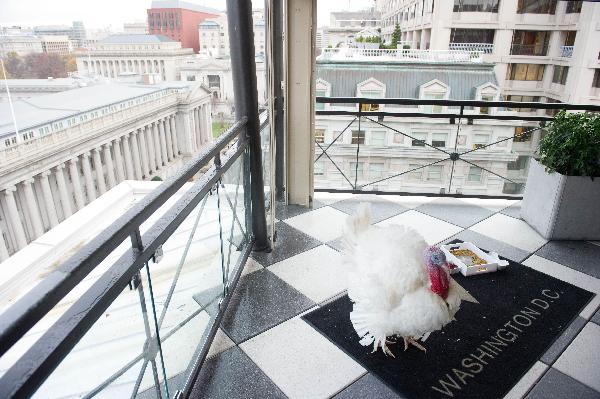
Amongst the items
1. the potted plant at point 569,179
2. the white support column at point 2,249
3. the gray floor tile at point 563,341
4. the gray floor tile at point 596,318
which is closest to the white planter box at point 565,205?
the potted plant at point 569,179

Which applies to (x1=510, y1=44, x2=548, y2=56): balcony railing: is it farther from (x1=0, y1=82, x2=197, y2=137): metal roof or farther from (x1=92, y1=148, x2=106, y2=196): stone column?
(x1=92, y1=148, x2=106, y2=196): stone column

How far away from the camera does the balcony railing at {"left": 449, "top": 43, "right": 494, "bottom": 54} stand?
40.4 ft

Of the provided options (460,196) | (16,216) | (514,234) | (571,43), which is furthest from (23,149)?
(571,43)

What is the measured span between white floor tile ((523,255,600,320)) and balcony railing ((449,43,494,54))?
1153cm

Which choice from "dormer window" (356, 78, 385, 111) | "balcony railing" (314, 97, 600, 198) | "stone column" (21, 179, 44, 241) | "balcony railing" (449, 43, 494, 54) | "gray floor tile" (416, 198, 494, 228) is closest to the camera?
"stone column" (21, 179, 44, 241)

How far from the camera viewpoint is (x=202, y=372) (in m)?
1.72

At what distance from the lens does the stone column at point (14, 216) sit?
4.22ft

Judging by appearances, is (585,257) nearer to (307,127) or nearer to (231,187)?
(307,127)

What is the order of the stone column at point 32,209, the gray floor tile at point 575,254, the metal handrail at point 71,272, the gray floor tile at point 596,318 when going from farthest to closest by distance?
the gray floor tile at point 575,254 < the gray floor tile at point 596,318 < the stone column at point 32,209 < the metal handrail at point 71,272

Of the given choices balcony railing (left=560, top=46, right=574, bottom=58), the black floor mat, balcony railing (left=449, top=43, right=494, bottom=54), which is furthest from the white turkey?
balcony railing (left=560, top=46, right=574, bottom=58)

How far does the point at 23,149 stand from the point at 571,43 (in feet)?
→ 59.7

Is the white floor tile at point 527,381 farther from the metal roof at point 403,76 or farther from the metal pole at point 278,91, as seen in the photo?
the metal roof at point 403,76

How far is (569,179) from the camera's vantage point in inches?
106

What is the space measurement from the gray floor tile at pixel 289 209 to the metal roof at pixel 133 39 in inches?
71.3
